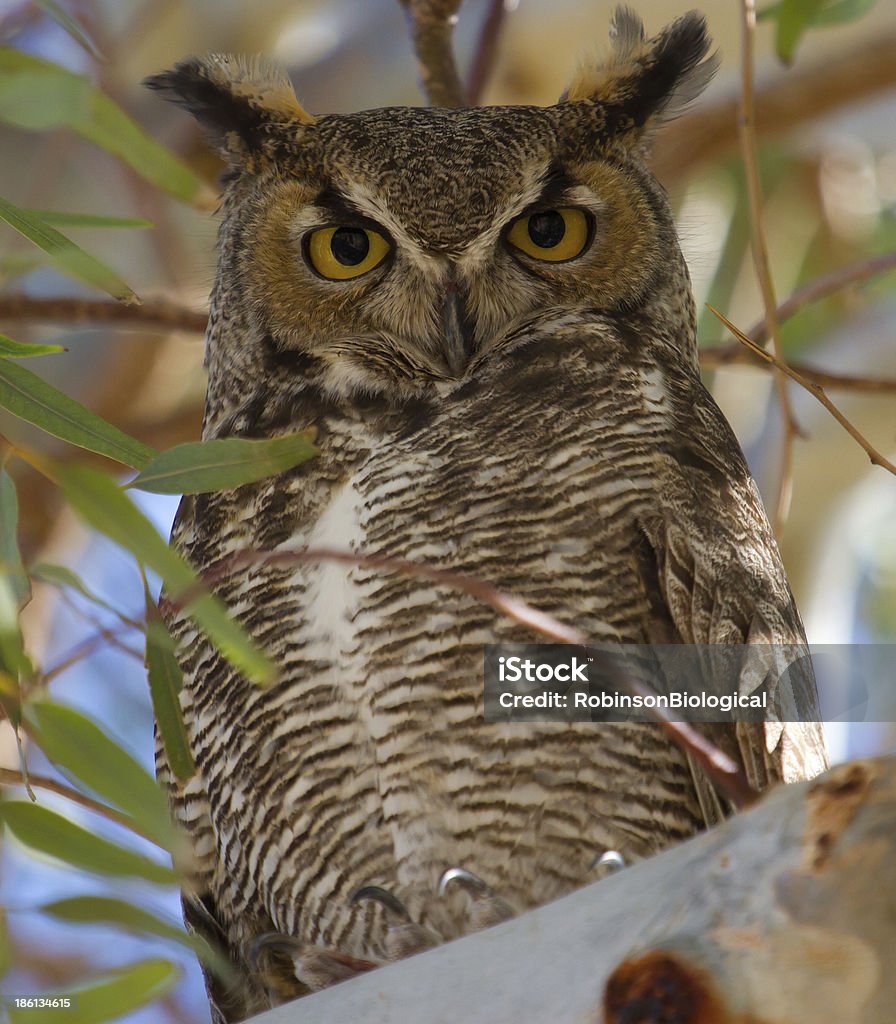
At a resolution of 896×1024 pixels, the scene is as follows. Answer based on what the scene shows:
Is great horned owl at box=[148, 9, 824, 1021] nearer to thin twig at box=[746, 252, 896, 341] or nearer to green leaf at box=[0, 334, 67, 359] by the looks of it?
thin twig at box=[746, 252, 896, 341]

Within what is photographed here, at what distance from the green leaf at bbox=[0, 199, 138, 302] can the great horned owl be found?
0.46 m

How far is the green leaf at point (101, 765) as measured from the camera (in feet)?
3.18

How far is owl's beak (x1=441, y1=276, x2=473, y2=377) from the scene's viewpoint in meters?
1.74

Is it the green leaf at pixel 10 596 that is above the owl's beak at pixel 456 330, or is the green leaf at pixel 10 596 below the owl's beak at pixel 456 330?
below

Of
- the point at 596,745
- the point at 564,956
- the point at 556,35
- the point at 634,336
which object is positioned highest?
the point at 556,35

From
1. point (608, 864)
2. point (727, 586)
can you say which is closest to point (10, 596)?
point (608, 864)

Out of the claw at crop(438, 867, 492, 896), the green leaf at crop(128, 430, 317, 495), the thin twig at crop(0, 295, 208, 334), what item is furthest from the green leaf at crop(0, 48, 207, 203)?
the claw at crop(438, 867, 492, 896)

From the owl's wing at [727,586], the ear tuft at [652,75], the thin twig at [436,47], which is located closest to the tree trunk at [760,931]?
the owl's wing at [727,586]

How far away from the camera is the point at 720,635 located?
1.52 m

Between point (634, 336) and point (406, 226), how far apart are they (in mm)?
322

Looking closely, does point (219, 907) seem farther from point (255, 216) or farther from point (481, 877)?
point (255, 216)

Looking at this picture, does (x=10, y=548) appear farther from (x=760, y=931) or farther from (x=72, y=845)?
(x=760, y=931)

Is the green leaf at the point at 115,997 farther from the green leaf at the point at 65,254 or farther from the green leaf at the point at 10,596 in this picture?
the green leaf at the point at 65,254

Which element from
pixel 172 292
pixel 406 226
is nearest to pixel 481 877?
pixel 406 226
